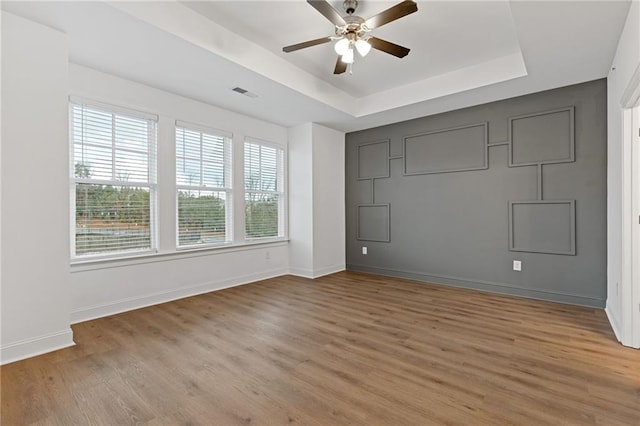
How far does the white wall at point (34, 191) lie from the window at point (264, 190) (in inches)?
101

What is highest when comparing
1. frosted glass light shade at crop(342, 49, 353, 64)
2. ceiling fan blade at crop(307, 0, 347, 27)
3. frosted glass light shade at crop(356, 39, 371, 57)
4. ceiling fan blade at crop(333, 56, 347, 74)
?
ceiling fan blade at crop(307, 0, 347, 27)

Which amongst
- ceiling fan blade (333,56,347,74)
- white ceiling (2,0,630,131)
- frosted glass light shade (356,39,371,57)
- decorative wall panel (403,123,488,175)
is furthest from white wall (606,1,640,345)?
ceiling fan blade (333,56,347,74)

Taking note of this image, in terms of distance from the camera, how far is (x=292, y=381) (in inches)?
82.4

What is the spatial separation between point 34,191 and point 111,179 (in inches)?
43.0

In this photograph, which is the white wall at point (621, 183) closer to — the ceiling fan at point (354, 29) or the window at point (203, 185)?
the ceiling fan at point (354, 29)

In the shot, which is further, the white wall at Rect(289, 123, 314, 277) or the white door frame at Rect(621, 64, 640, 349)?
the white wall at Rect(289, 123, 314, 277)

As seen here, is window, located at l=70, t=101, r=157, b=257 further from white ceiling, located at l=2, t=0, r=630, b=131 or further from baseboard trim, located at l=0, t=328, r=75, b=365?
baseboard trim, located at l=0, t=328, r=75, b=365

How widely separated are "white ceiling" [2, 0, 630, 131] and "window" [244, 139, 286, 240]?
866 mm

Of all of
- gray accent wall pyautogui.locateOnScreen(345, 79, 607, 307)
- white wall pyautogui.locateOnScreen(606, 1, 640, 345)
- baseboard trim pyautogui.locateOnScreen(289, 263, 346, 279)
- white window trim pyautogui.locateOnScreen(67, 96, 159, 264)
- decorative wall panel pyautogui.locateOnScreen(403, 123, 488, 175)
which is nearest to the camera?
white wall pyautogui.locateOnScreen(606, 1, 640, 345)

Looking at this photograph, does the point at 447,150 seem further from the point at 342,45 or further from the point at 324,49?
the point at 342,45

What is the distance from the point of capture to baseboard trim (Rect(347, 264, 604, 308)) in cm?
366

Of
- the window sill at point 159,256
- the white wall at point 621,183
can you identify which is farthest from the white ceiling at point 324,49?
the window sill at point 159,256

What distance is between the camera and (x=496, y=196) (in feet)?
14.0

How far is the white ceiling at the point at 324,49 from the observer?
2457 mm
